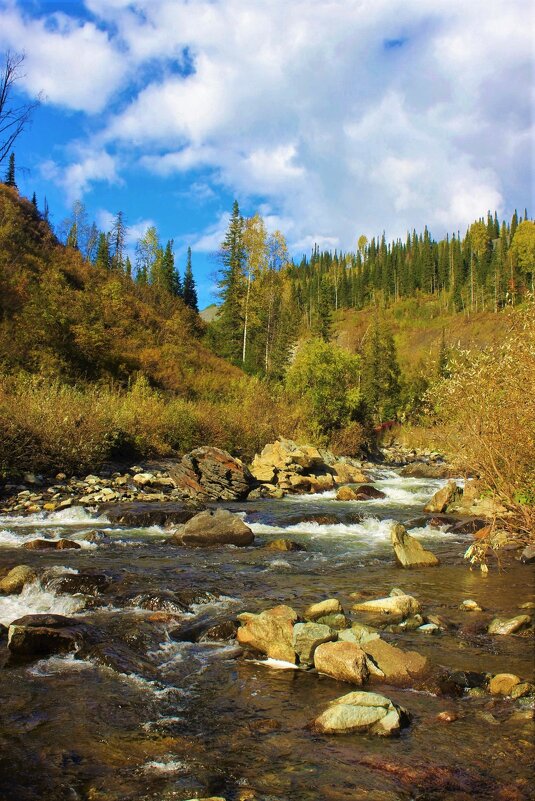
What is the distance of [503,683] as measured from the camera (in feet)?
17.3

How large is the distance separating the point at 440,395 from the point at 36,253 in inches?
1378

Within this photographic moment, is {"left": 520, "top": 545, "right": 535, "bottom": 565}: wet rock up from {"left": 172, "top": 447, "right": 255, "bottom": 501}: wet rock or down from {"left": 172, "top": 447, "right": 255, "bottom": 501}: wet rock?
down

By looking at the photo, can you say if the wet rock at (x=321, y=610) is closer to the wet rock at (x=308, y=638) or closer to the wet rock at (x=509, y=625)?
the wet rock at (x=308, y=638)

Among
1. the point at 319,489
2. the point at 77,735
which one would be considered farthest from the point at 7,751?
the point at 319,489

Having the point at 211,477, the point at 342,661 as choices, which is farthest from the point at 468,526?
the point at 342,661

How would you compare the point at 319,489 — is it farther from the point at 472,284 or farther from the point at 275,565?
the point at 472,284

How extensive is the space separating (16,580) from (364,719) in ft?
18.2

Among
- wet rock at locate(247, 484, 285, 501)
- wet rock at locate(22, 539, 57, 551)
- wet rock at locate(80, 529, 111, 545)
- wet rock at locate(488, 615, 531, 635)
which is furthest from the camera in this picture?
wet rock at locate(247, 484, 285, 501)

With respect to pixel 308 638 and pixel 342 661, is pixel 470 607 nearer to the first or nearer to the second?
pixel 308 638

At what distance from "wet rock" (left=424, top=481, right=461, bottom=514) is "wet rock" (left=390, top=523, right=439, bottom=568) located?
6.12 meters

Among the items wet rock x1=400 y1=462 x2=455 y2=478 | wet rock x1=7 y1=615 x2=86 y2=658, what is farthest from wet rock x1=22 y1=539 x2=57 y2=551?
wet rock x1=400 y1=462 x2=455 y2=478

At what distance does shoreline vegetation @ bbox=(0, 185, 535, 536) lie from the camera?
8.30 meters

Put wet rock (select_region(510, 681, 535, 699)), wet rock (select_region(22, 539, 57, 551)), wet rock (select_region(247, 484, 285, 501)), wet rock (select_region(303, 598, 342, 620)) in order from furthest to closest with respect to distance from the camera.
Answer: wet rock (select_region(247, 484, 285, 501)) < wet rock (select_region(22, 539, 57, 551)) < wet rock (select_region(303, 598, 342, 620)) < wet rock (select_region(510, 681, 535, 699))

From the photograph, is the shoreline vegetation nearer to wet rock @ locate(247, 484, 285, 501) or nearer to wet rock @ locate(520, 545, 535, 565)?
wet rock @ locate(520, 545, 535, 565)
